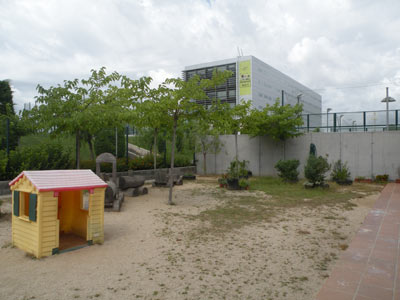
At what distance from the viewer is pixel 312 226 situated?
6.37 m

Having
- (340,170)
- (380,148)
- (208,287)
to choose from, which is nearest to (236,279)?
(208,287)

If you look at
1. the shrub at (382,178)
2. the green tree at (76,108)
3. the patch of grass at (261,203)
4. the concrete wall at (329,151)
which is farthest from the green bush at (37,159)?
the shrub at (382,178)

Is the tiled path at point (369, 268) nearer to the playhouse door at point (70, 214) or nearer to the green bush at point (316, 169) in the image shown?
the playhouse door at point (70, 214)

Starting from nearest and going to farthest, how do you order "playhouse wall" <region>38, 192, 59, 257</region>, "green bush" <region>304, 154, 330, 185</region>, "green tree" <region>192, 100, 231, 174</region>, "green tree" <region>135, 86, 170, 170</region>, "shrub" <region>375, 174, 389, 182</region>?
1. "playhouse wall" <region>38, 192, 59, 257</region>
2. "green tree" <region>135, 86, 170, 170</region>
3. "green tree" <region>192, 100, 231, 174</region>
4. "green bush" <region>304, 154, 330, 185</region>
5. "shrub" <region>375, 174, 389, 182</region>

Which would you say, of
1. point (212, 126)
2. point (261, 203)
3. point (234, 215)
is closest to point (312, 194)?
point (261, 203)

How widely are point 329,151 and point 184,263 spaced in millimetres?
13044

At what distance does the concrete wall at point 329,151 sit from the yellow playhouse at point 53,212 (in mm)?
12824

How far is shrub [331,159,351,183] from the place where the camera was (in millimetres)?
13242

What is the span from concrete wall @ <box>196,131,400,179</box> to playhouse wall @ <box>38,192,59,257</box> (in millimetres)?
13640

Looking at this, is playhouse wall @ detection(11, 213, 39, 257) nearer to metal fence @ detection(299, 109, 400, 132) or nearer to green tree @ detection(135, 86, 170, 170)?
green tree @ detection(135, 86, 170, 170)

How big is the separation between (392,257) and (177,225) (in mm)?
4002

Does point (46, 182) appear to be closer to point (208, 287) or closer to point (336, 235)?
point (208, 287)

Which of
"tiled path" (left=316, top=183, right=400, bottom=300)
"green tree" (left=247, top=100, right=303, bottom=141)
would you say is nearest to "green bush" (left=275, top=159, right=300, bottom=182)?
"green tree" (left=247, top=100, right=303, bottom=141)

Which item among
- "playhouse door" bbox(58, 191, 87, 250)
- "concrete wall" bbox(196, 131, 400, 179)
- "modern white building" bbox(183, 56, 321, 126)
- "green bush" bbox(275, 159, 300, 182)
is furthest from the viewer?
"modern white building" bbox(183, 56, 321, 126)
